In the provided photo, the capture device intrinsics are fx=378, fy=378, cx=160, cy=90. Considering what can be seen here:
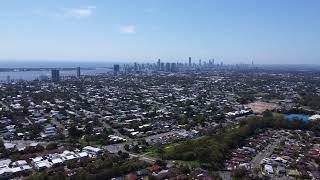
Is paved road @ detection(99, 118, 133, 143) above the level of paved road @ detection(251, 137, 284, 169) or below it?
above

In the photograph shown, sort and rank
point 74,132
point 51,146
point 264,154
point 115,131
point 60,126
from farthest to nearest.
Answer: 1. point 60,126
2. point 115,131
3. point 74,132
4. point 264,154
5. point 51,146

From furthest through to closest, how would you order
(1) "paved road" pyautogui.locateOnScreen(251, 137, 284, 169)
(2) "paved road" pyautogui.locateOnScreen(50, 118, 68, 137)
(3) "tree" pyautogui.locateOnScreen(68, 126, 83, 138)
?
(2) "paved road" pyautogui.locateOnScreen(50, 118, 68, 137)
(3) "tree" pyautogui.locateOnScreen(68, 126, 83, 138)
(1) "paved road" pyautogui.locateOnScreen(251, 137, 284, 169)

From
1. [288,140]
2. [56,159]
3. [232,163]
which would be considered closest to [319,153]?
[288,140]

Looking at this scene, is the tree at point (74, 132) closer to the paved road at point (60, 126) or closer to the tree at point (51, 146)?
the paved road at point (60, 126)

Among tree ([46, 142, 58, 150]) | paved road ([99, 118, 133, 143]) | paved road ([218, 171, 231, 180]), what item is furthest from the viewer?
paved road ([99, 118, 133, 143])

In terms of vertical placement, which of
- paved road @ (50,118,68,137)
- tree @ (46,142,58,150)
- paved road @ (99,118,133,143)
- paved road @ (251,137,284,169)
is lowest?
paved road @ (251,137,284,169)

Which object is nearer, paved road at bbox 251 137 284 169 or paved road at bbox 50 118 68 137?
paved road at bbox 251 137 284 169

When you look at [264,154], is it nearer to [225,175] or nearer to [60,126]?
[225,175]

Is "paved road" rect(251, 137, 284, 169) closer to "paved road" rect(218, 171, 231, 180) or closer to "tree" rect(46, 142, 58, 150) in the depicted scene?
"paved road" rect(218, 171, 231, 180)

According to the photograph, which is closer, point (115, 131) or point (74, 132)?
point (74, 132)

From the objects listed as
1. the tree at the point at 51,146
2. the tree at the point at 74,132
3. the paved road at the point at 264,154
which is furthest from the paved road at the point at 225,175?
the tree at the point at 74,132

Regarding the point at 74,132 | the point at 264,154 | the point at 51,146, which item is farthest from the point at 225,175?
the point at 74,132

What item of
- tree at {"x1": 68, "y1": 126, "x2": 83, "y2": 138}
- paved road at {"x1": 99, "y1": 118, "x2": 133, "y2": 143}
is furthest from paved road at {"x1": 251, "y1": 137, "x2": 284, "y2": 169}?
tree at {"x1": 68, "y1": 126, "x2": 83, "y2": 138}
